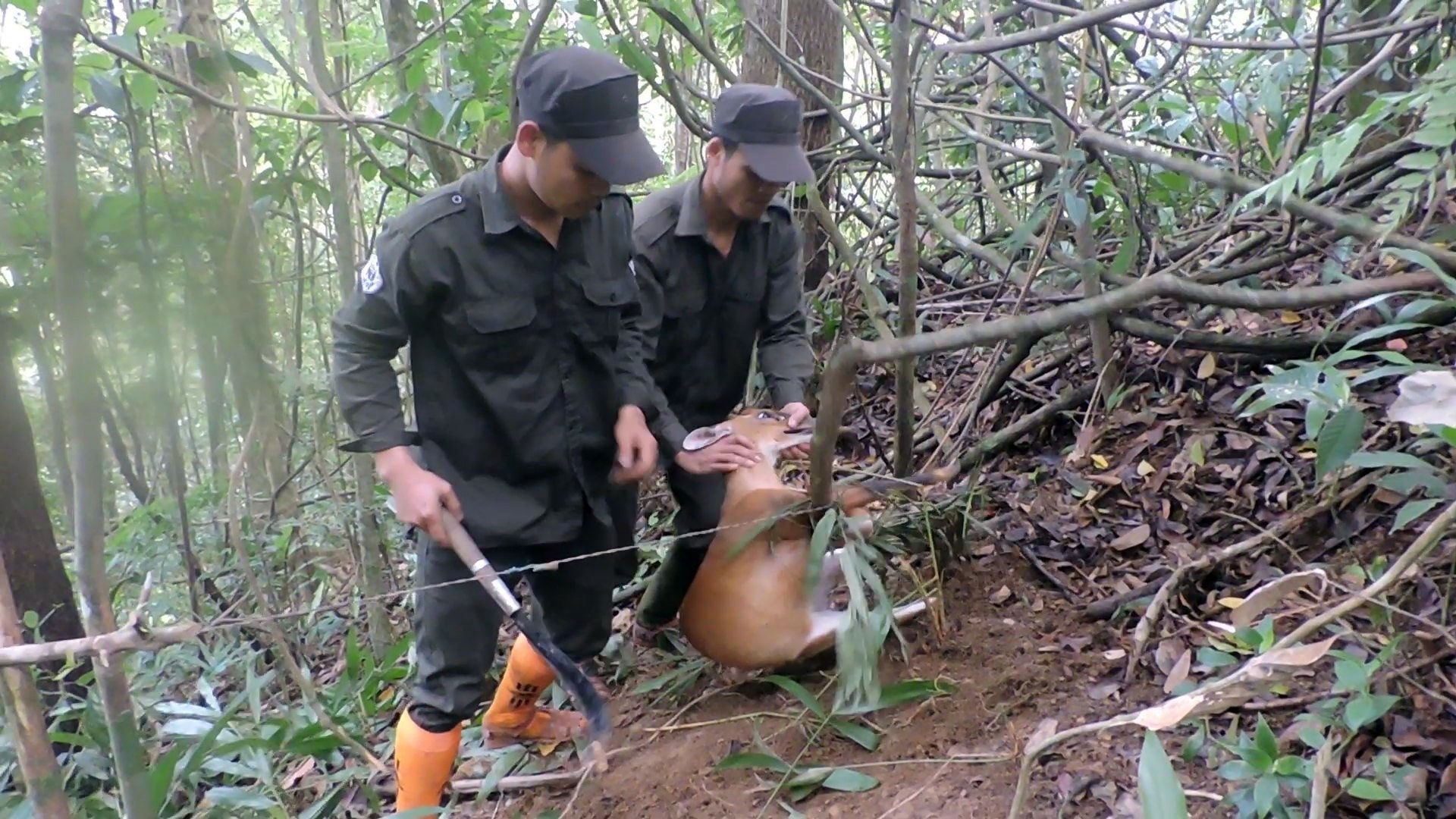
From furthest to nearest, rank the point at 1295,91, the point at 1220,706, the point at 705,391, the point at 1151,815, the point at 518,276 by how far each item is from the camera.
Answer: the point at 1295,91 < the point at 705,391 < the point at 518,276 < the point at 1220,706 < the point at 1151,815

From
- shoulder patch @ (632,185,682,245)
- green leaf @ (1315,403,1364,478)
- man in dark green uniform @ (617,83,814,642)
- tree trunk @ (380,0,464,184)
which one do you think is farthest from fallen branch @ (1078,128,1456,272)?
tree trunk @ (380,0,464,184)

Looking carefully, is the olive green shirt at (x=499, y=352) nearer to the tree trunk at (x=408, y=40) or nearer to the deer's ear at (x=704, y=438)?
the deer's ear at (x=704, y=438)

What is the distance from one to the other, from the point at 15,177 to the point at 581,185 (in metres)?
1.11

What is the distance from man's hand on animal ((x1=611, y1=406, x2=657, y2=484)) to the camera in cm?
282

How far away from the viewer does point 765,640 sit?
2857 mm

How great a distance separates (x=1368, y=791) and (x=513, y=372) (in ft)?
6.83

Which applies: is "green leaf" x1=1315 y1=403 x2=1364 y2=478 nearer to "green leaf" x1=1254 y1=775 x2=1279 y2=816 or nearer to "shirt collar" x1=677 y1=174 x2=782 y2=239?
"green leaf" x1=1254 y1=775 x2=1279 y2=816

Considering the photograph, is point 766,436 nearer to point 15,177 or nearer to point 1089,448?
point 1089,448

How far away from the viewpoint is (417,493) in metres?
2.46

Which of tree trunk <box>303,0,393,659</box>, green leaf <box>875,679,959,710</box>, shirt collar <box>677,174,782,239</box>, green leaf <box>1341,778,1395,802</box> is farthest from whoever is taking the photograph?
tree trunk <box>303,0,393,659</box>

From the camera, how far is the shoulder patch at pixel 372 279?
2.50 meters

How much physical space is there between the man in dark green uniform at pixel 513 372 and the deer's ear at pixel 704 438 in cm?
13

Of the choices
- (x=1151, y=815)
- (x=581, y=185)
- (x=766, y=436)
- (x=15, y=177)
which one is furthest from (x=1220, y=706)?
(x=15, y=177)

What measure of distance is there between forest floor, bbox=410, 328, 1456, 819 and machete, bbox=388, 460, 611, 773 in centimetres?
42
